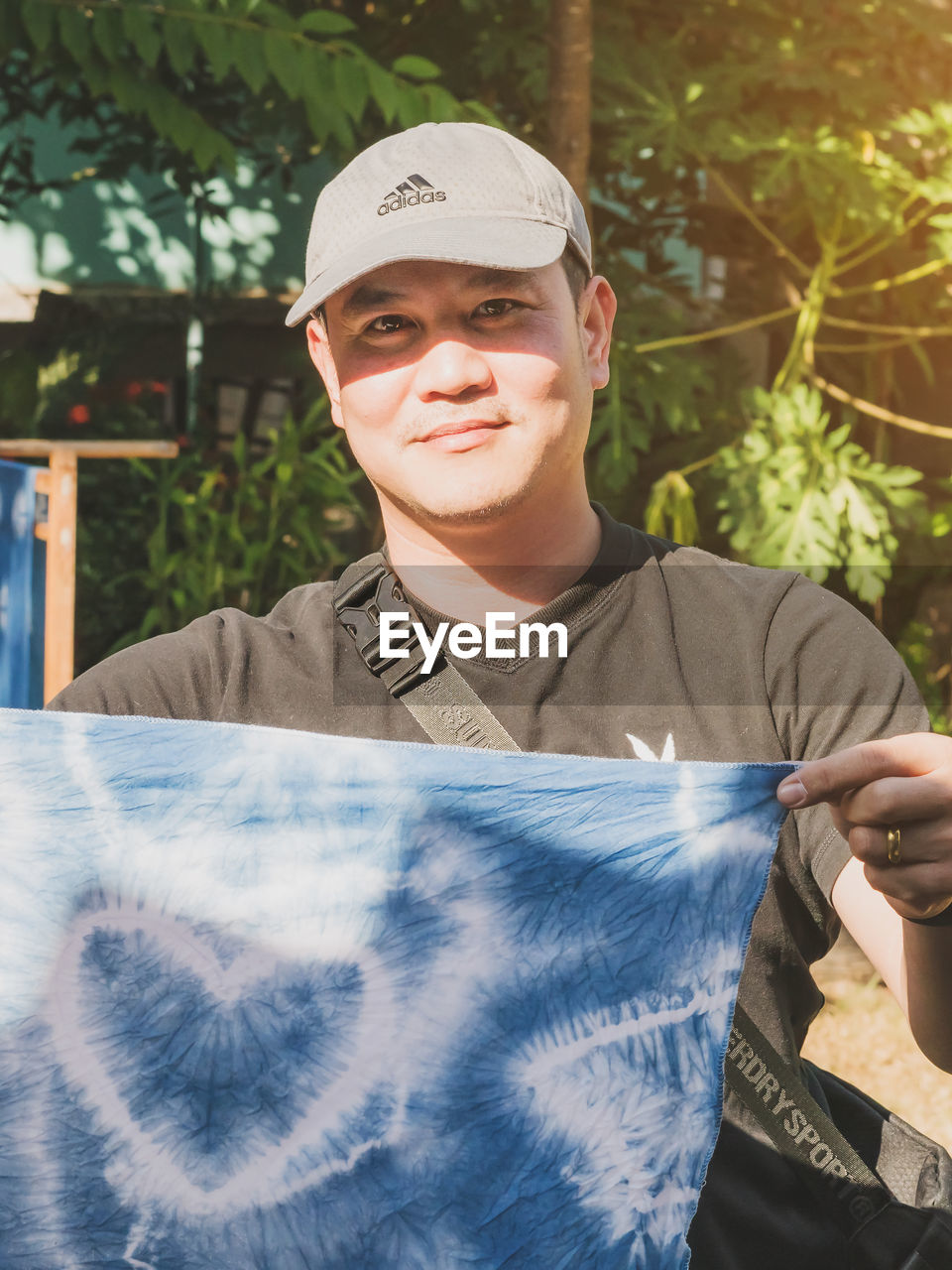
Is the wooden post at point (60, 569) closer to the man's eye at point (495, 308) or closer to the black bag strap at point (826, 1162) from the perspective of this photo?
the man's eye at point (495, 308)

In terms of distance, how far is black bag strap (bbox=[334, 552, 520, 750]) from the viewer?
1.57 metres

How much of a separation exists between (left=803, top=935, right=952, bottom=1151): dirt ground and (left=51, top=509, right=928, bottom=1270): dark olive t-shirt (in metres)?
2.42

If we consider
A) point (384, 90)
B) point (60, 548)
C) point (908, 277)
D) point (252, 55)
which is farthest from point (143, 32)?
point (908, 277)

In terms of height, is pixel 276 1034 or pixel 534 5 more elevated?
pixel 534 5

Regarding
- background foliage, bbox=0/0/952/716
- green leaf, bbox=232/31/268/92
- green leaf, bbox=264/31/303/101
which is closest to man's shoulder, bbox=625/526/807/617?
green leaf, bbox=264/31/303/101

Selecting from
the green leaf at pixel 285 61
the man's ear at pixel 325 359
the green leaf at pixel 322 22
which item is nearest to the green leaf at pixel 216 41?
the green leaf at pixel 285 61

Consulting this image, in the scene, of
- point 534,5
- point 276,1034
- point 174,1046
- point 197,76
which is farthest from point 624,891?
point 197,76

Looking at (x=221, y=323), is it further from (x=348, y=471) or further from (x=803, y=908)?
(x=803, y=908)

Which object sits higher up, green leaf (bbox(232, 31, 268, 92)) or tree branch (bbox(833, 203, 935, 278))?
green leaf (bbox(232, 31, 268, 92))

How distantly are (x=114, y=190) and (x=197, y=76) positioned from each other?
1698 millimetres

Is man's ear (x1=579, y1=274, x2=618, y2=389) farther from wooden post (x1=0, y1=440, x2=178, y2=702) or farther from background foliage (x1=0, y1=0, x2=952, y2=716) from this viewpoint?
background foliage (x1=0, y1=0, x2=952, y2=716)

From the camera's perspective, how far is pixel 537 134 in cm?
647

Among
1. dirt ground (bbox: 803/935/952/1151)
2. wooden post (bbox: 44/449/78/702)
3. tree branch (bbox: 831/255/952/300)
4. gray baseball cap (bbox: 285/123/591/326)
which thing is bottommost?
dirt ground (bbox: 803/935/952/1151)

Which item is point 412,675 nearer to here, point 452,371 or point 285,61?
point 452,371
